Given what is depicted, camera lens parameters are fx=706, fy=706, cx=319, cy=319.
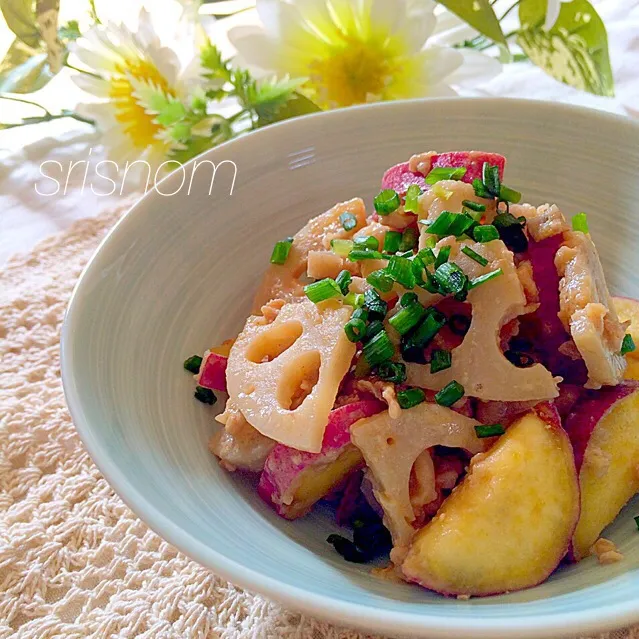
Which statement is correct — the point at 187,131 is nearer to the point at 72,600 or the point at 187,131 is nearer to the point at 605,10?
the point at 72,600

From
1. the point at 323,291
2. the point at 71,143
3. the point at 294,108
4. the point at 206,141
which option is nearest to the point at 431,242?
the point at 323,291

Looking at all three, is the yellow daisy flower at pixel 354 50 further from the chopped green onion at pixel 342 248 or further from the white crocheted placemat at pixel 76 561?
the white crocheted placemat at pixel 76 561

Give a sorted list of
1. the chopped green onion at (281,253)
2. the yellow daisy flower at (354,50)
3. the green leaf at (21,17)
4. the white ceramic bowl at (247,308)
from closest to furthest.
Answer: the white ceramic bowl at (247,308), the chopped green onion at (281,253), the yellow daisy flower at (354,50), the green leaf at (21,17)

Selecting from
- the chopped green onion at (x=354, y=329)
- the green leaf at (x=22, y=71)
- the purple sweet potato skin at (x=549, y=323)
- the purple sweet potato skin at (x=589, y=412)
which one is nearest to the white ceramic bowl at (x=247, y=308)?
the purple sweet potato skin at (x=589, y=412)

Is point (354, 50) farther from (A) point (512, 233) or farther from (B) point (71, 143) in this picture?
(B) point (71, 143)

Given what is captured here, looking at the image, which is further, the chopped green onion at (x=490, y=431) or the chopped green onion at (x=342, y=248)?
the chopped green onion at (x=342, y=248)

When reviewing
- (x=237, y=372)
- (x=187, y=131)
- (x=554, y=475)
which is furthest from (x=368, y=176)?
(x=554, y=475)
